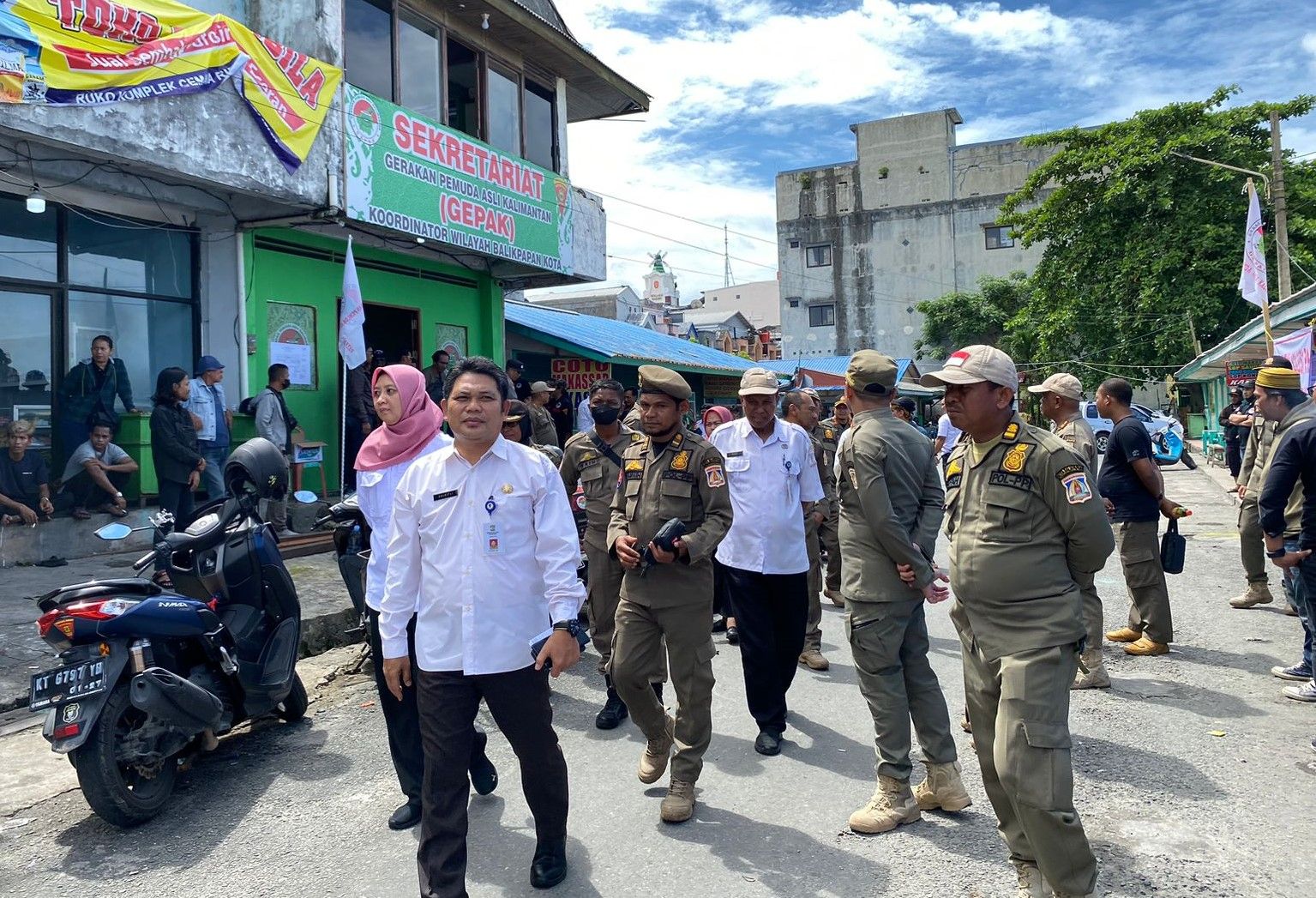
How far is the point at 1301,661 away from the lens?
5.81m

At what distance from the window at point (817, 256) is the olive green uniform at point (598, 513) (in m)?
43.1

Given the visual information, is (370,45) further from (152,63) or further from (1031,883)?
(1031,883)

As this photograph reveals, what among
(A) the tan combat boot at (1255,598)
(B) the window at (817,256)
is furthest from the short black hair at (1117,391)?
(B) the window at (817,256)

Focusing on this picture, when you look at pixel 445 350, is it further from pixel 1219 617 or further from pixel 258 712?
pixel 1219 617

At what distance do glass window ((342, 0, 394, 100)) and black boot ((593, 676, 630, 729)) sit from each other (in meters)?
9.03

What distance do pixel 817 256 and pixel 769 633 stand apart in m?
44.6

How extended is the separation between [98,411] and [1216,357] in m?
20.5

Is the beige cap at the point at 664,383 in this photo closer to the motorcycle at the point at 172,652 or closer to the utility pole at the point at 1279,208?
the motorcycle at the point at 172,652

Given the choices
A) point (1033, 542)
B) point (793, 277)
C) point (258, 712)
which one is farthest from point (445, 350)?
point (793, 277)

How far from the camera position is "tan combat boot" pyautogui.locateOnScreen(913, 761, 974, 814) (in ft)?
12.5

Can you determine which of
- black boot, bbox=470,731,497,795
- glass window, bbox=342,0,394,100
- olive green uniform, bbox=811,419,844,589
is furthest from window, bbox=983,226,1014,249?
black boot, bbox=470,731,497,795

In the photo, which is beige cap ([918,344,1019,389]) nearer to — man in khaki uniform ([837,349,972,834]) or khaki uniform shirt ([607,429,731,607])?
man in khaki uniform ([837,349,972,834])

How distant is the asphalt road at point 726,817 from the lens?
11.0 ft

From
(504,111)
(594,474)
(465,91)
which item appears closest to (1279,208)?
(504,111)
